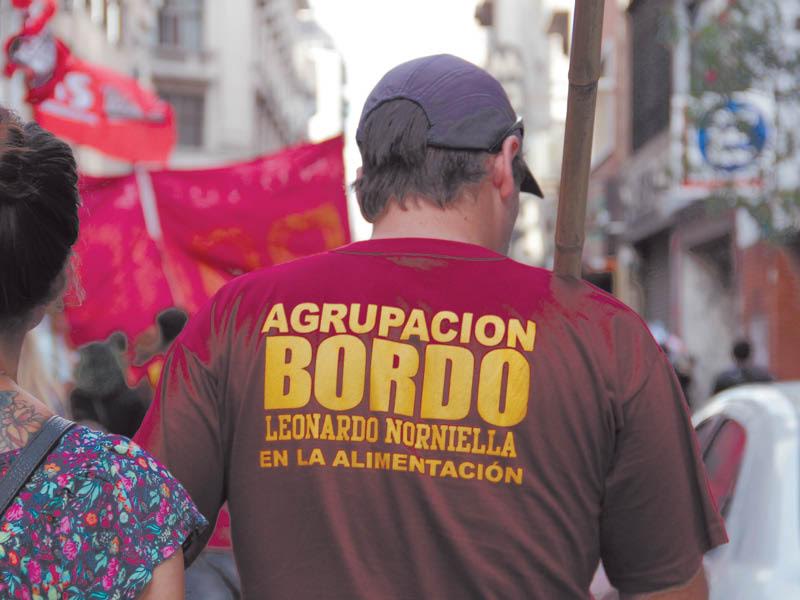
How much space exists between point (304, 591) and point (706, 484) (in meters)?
0.69

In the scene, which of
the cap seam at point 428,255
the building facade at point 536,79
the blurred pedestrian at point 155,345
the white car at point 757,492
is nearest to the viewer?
the cap seam at point 428,255

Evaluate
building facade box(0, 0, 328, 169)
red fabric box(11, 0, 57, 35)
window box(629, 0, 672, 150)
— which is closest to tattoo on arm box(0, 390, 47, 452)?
red fabric box(11, 0, 57, 35)

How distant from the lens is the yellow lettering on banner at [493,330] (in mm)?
2281

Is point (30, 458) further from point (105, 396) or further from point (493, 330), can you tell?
point (105, 396)

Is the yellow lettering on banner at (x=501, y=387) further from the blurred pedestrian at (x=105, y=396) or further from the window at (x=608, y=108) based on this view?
the window at (x=608, y=108)

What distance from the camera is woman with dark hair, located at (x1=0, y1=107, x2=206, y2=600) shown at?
176 centimetres

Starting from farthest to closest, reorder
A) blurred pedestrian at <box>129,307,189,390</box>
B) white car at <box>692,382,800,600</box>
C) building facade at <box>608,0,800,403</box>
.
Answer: building facade at <box>608,0,800,403</box> → blurred pedestrian at <box>129,307,189,390</box> → white car at <box>692,382,800,600</box>

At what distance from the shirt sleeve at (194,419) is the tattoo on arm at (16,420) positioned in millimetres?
469

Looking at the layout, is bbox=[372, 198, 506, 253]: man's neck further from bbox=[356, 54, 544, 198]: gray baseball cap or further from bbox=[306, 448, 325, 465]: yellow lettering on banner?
bbox=[306, 448, 325, 465]: yellow lettering on banner

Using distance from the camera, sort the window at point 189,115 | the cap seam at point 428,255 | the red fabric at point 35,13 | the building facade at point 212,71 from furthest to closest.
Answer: the window at point 189,115
the building facade at point 212,71
the red fabric at point 35,13
the cap seam at point 428,255

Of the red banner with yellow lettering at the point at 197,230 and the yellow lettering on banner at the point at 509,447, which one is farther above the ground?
the yellow lettering on banner at the point at 509,447

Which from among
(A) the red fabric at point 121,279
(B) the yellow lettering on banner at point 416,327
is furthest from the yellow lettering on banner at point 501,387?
(A) the red fabric at point 121,279

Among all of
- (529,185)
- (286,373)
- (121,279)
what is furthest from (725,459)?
(121,279)

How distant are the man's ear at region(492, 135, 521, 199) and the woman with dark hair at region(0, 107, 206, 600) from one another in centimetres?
76
